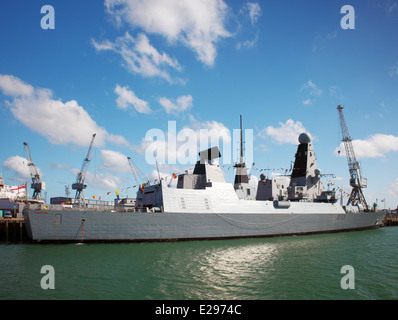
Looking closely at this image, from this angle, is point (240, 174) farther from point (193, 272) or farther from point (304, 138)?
point (193, 272)

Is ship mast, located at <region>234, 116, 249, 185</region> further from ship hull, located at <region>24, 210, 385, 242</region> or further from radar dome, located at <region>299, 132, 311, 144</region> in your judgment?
radar dome, located at <region>299, 132, 311, 144</region>

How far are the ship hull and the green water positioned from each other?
0.97m

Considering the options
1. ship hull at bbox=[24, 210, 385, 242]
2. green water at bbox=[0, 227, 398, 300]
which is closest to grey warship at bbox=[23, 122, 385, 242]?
ship hull at bbox=[24, 210, 385, 242]

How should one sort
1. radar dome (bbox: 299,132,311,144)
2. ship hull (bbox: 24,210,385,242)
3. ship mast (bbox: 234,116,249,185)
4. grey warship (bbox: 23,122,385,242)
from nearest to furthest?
ship hull (bbox: 24,210,385,242), grey warship (bbox: 23,122,385,242), ship mast (bbox: 234,116,249,185), radar dome (bbox: 299,132,311,144)

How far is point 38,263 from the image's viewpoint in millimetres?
11828

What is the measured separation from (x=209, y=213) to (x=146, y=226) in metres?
4.91

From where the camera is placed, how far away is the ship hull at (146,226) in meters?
16.3

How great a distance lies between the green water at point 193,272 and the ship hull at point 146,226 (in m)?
0.97

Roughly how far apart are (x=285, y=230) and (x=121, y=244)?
1492 cm

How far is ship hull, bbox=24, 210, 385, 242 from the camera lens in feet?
53.6

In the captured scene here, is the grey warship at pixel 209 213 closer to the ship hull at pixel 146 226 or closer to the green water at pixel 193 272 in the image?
the ship hull at pixel 146 226

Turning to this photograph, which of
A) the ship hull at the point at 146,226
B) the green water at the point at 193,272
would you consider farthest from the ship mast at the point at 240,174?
the green water at the point at 193,272
